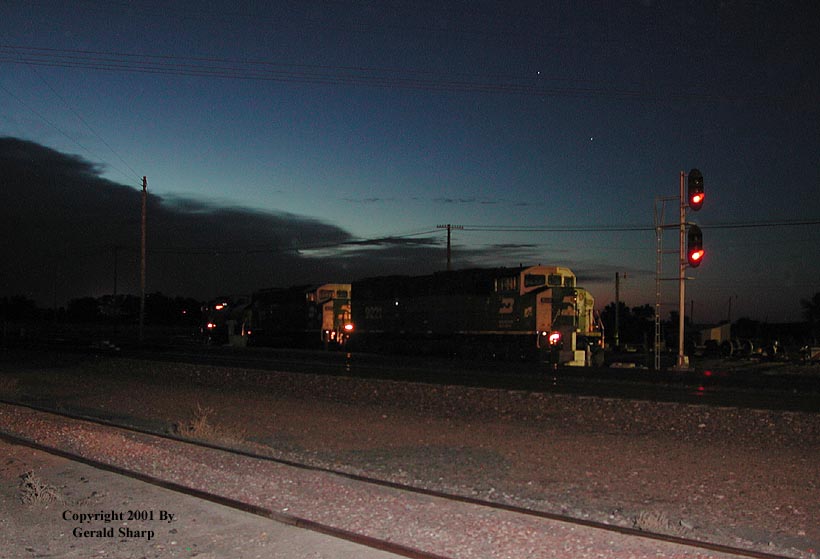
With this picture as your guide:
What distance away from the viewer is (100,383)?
86.1ft

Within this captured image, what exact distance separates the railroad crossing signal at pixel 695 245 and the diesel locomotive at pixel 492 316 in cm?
1022

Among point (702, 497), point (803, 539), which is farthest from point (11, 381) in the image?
point (803, 539)

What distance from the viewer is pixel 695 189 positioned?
20.5 m

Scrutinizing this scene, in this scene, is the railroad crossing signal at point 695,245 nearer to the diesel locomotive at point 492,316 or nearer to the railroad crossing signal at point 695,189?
the railroad crossing signal at point 695,189

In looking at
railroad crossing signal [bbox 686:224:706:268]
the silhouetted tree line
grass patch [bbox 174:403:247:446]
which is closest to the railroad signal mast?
railroad crossing signal [bbox 686:224:706:268]

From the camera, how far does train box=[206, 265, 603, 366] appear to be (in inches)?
1233

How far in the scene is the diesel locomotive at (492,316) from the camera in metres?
31.3

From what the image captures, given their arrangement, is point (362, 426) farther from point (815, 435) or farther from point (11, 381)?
point (11, 381)

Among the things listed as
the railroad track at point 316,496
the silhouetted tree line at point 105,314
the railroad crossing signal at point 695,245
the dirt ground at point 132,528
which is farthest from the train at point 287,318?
the silhouetted tree line at point 105,314

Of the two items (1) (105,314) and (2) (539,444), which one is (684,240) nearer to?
(2) (539,444)

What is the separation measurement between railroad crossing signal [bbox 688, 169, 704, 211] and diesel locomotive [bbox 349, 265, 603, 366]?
438 inches

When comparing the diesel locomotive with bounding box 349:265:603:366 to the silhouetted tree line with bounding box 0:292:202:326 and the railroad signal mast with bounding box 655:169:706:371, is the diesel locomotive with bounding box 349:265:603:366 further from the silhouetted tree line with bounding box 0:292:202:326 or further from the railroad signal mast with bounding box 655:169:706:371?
the silhouetted tree line with bounding box 0:292:202:326

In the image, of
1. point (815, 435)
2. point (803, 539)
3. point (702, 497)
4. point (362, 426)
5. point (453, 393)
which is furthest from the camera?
point (453, 393)

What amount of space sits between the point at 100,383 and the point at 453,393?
13.5m
